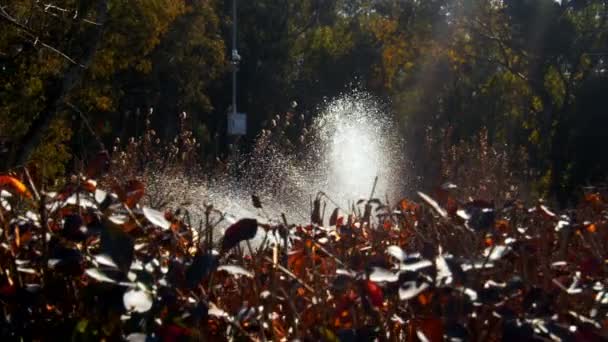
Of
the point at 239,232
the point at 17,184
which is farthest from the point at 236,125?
the point at 239,232

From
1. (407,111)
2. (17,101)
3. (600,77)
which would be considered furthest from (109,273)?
(407,111)

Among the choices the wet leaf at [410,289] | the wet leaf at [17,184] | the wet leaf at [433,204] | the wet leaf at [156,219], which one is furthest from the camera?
the wet leaf at [17,184]

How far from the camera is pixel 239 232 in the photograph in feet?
5.41

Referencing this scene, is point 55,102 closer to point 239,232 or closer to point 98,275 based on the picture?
point 239,232

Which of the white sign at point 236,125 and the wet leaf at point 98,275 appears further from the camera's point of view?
the white sign at point 236,125

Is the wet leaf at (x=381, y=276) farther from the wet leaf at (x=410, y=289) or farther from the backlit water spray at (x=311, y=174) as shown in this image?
the backlit water spray at (x=311, y=174)

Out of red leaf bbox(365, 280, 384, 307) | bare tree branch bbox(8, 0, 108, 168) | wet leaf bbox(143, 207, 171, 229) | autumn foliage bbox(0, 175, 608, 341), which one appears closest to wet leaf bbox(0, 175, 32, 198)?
autumn foliage bbox(0, 175, 608, 341)

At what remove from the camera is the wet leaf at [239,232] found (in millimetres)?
1645

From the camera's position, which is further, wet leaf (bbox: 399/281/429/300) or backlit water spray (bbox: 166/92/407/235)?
backlit water spray (bbox: 166/92/407/235)

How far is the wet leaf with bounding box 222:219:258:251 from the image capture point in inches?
64.7

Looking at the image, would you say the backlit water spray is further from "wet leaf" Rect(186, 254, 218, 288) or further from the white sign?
the white sign

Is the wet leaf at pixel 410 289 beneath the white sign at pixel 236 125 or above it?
above

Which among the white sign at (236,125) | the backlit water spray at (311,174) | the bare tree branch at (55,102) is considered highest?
the bare tree branch at (55,102)

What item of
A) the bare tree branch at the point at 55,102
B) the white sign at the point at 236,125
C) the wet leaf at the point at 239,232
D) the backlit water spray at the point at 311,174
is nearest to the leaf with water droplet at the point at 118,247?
the wet leaf at the point at 239,232
